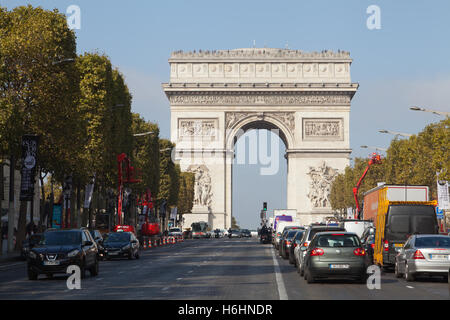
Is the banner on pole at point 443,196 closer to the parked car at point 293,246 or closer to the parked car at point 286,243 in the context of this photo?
the parked car at point 286,243

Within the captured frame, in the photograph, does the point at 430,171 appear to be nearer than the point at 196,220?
Yes

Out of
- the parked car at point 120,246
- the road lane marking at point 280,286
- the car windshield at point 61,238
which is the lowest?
the road lane marking at point 280,286

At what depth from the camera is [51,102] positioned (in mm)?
50688

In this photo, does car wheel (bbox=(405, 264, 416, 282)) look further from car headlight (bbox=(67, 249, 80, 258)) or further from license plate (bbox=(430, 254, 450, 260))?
car headlight (bbox=(67, 249, 80, 258))

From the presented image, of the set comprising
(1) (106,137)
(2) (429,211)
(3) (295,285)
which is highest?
(1) (106,137)

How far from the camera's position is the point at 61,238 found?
32469mm

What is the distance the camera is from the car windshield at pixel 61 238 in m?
32.2

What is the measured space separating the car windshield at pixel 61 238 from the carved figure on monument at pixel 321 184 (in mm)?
83490

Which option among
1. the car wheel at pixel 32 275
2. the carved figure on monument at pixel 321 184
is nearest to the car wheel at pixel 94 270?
the car wheel at pixel 32 275
